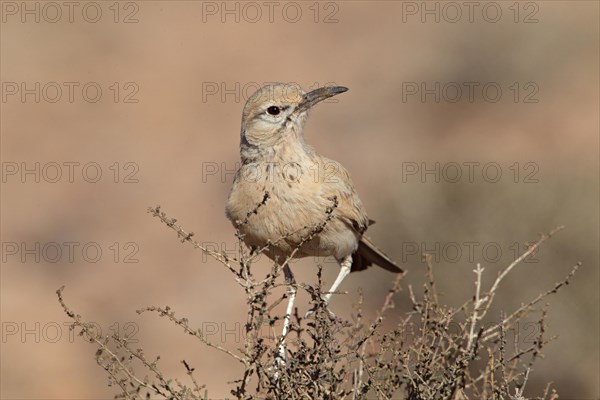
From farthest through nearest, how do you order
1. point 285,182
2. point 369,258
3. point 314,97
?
1. point 369,258
2. point 314,97
3. point 285,182

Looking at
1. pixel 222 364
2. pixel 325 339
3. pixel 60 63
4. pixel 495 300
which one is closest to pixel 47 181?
pixel 60 63

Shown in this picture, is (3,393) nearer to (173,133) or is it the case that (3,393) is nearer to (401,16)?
(173,133)

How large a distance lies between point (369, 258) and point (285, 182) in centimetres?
153

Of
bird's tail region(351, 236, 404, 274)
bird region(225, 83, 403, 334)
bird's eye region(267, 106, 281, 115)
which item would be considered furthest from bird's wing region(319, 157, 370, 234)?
bird's eye region(267, 106, 281, 115)

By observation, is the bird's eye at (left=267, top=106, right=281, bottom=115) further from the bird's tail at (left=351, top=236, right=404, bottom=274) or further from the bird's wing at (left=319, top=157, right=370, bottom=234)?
the bird's tail at (left=351, top=236, right=404, bottom=274)

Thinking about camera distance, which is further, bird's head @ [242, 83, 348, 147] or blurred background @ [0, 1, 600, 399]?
blurred background @ [0, 1, 600, 399]

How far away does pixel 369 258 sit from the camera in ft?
25.7

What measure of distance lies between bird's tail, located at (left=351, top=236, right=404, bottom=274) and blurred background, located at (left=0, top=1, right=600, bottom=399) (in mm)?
2119

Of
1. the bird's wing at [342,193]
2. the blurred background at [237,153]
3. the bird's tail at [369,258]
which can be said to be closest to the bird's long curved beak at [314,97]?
the bird's wing at [342,193]

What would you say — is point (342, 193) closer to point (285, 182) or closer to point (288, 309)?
point (285, 182)

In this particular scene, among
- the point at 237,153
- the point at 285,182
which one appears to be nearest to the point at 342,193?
the point at 285,182

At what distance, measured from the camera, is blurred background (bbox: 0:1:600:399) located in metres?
12.2

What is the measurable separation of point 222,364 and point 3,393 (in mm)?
2961

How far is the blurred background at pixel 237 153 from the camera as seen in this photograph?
12.2 metres
